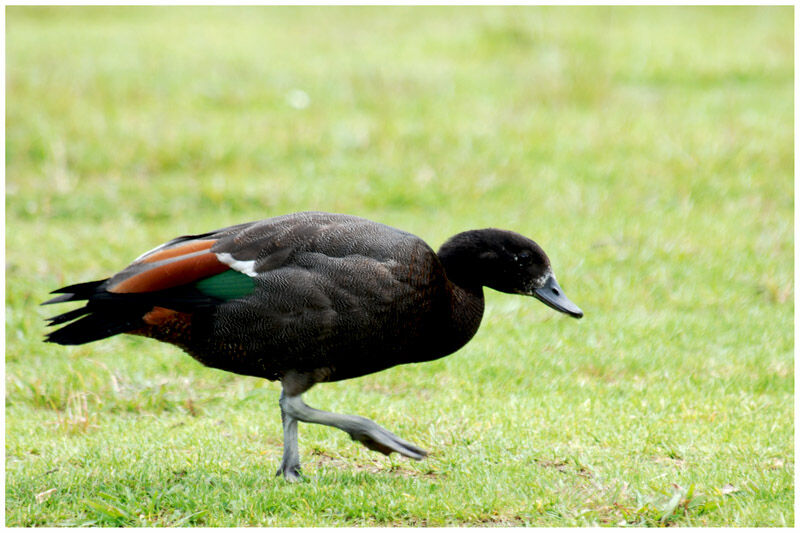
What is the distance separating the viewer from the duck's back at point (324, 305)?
14.6 feet

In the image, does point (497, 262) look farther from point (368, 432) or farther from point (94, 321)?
point (94, 321)

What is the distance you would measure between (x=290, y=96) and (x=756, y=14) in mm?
7575

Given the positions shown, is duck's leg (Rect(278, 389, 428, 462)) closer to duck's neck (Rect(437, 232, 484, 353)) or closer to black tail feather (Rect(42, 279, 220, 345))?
duck's neck (Rect(437, 232, 484, 353))

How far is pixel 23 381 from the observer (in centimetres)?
607

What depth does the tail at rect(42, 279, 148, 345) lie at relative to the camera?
4.52 metres

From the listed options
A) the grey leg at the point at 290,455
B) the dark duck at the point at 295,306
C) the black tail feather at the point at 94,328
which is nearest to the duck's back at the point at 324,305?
the dark duck at the point at 295,306

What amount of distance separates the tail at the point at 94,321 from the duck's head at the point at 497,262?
1.44 meters

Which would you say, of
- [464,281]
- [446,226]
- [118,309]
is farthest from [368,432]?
[446,226]

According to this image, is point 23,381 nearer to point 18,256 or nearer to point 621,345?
point 18,256

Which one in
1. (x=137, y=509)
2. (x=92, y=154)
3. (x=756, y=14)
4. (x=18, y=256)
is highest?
(x=756, y=14)

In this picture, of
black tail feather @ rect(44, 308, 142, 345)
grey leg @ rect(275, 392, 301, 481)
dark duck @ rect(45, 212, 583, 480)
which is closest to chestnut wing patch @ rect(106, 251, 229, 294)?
dark duck @ rect(45, 212, 583, 480)

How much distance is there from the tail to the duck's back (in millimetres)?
135

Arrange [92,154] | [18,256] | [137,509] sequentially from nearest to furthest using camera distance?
[137,509] < [18,256] < [92,154]

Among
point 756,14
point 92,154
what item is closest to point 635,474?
point 92,154
